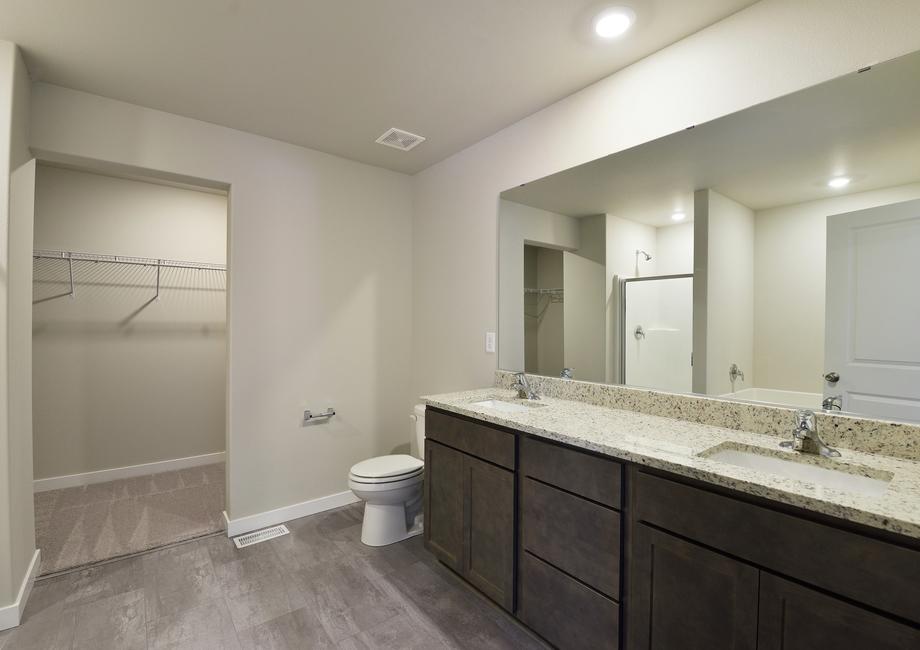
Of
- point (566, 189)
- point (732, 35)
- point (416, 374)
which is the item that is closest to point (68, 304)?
point (416, 374)

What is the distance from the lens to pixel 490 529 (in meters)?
1.90

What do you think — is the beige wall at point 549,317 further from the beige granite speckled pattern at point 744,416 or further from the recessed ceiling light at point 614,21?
the recessed ceiling light at point 614,21

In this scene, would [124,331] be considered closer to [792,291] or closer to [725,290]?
[725,290]

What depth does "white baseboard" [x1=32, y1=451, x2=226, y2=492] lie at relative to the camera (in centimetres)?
331

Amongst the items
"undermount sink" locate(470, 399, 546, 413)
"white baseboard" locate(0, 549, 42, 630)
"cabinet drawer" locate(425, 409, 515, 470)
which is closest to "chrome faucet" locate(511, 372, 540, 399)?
"undermount sink" locate(470, 399, 546, 413)

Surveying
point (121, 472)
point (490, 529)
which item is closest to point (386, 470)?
point (490, 529)

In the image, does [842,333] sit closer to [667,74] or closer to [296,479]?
[667,74]

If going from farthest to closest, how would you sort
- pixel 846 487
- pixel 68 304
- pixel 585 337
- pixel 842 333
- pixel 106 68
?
pixel 68 304 < pixel 585 337 < pixel 106 68 < pixel 842 333 < pixel 846 487

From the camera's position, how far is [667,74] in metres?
1.84

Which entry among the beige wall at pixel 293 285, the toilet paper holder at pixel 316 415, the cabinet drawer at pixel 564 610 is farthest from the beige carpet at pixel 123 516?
the cabinet drawer at pixel 564 610

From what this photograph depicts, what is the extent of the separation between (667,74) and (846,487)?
1.66 m

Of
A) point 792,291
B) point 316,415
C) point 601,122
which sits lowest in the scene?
point 316,415

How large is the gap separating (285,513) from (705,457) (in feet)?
8.51

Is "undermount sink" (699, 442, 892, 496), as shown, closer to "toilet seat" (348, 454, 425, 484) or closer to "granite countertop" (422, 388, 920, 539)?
"granite countertop" (422, 388, 920, 539)
